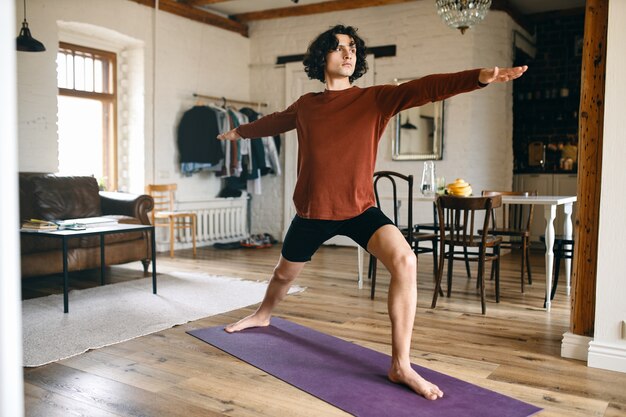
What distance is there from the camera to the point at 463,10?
450 cm

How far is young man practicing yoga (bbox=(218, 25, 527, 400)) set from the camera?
8.09ft

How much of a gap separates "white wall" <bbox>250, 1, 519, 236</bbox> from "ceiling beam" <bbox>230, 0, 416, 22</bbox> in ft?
0.32

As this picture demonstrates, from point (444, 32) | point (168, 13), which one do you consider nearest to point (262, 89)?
point (168, 13)

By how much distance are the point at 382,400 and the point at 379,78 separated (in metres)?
5.40

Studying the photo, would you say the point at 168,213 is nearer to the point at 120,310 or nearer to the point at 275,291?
the point at 120,310

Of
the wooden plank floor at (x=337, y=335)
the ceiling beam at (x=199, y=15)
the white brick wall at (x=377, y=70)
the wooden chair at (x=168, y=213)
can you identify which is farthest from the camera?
the ceiling beam at (x=199, y=15)

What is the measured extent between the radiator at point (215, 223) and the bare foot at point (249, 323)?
3.62 metres

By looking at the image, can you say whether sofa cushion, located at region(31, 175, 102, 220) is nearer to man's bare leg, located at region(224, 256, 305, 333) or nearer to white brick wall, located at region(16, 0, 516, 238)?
white brick wall, located at region(16, 0, 516, 238)

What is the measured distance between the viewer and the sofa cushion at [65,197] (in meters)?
5.20

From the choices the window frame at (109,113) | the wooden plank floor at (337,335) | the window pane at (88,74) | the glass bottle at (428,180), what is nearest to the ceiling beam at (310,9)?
the window frame at (109,113)

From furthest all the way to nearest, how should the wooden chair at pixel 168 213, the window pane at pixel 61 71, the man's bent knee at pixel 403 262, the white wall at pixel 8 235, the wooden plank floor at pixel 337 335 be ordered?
the wooden chair at pixel 168 213
the window pane at pixel 61 71
the man's bent knee at pixel 403 262
the wooden plank floor at pixel 337 335
the white wall at pixel 8 235

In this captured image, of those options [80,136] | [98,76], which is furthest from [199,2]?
[80,136]

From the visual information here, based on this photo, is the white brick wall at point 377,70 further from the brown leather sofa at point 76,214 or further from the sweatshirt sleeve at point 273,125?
the sweatshirt sleeve at point 273,125

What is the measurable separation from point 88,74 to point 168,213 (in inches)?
66.4
